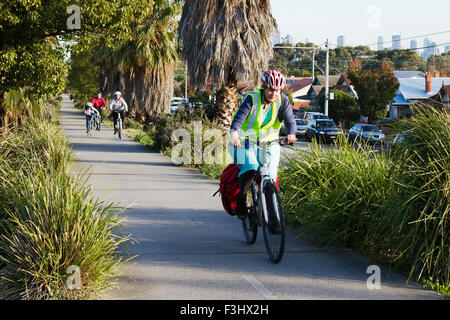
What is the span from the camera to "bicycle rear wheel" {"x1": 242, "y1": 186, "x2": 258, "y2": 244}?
7.19 meters

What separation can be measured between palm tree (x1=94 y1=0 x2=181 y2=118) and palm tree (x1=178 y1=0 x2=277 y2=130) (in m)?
12.9

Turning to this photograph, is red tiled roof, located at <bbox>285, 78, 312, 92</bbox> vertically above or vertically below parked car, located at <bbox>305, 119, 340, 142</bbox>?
above

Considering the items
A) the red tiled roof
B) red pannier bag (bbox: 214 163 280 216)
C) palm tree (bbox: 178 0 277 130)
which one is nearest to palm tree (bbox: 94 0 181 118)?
palm tree (bbox: 178 0 277 130)

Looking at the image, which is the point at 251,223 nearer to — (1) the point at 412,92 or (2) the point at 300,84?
(1) the point at 412,92

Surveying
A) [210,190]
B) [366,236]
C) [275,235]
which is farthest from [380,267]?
[210,190]

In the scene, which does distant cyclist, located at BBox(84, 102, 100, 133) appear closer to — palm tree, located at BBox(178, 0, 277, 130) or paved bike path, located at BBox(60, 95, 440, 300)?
palm tree, located at BBox(178, 0, 277, 130)

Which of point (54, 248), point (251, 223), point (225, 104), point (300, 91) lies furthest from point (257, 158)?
point (300, 91)

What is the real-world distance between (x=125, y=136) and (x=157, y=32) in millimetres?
7472

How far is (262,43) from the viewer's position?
65.5 ft

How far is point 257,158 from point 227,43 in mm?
12815

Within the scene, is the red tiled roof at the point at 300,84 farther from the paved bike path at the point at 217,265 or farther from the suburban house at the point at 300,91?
the paved bike path at the point at 217,265

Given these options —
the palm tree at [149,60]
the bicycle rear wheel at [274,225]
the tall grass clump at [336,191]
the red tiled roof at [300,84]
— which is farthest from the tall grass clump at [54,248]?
the red tiled roof at [300,84]

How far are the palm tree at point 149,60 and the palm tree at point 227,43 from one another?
1288cm

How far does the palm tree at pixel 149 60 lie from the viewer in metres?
33.0
